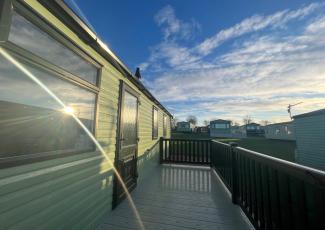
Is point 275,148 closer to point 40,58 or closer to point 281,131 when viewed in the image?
point 281,131

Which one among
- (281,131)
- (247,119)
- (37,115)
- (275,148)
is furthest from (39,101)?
(247,119)

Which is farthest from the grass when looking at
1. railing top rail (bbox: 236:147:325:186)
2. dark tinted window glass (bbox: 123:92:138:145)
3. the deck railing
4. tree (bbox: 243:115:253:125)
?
A: tree (bbox: 243:115:253:125)

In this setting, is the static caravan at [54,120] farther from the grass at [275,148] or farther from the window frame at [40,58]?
the grass at [275,148]

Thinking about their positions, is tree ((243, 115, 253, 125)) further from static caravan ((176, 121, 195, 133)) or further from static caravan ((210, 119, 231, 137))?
static caravan ((210, 119, 231, 137))

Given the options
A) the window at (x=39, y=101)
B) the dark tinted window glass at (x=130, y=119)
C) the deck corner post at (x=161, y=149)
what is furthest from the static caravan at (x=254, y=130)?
the window at (x=39, y=101)

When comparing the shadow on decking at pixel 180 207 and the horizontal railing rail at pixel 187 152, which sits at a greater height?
the horizontal railing rail at pixel 187 152

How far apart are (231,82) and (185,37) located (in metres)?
7.04

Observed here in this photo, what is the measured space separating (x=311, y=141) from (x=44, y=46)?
40.9ft

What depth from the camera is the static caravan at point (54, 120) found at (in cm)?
130

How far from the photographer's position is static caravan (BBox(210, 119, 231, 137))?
1243 inches

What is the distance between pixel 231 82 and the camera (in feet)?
40.2

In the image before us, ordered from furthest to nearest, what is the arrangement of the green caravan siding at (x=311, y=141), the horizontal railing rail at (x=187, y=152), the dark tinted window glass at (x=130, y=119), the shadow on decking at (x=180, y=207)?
1. the green caravan siding at (x=311, y=141)
2. the horizontal railing rail at (x=187, y=152)
3. the dark tinted window glass at (x=130, y=119)
4. the shadow on decking at (x=180, y=207)

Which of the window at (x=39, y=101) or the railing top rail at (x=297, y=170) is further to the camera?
the window at (x=39, y=101)

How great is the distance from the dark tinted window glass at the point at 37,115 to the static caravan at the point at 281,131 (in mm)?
26514
